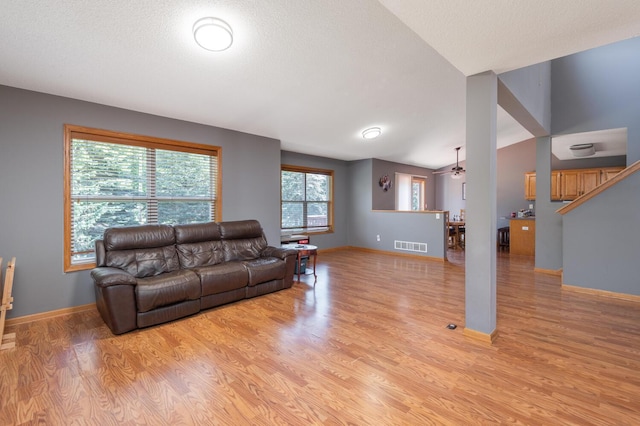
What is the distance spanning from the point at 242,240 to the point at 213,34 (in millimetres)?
2732

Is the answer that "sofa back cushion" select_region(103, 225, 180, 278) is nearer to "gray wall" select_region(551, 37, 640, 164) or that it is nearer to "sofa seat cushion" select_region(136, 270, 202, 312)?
"sofa seat cushion" select_region(136, 270, 202, 312)

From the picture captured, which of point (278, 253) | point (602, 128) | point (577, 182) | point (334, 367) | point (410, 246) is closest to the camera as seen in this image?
point (334, 367)

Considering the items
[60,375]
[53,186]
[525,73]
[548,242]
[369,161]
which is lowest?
[60,375]

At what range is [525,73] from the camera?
3.66m

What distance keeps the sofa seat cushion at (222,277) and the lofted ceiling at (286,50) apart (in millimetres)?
2112

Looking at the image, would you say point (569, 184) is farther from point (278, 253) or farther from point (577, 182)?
point (278, 253)

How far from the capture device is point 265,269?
3.83 meters

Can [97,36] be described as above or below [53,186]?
above

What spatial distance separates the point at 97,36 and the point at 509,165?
9188 mm

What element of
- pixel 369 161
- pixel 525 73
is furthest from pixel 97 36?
pixel 369 161

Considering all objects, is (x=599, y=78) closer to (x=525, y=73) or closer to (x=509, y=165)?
(x=525, y=73)

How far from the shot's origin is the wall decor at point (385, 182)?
24.9 feet

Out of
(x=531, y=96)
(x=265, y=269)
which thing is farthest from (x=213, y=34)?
(x=531, y=96)

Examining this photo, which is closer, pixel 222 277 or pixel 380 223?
pixel 222 277
